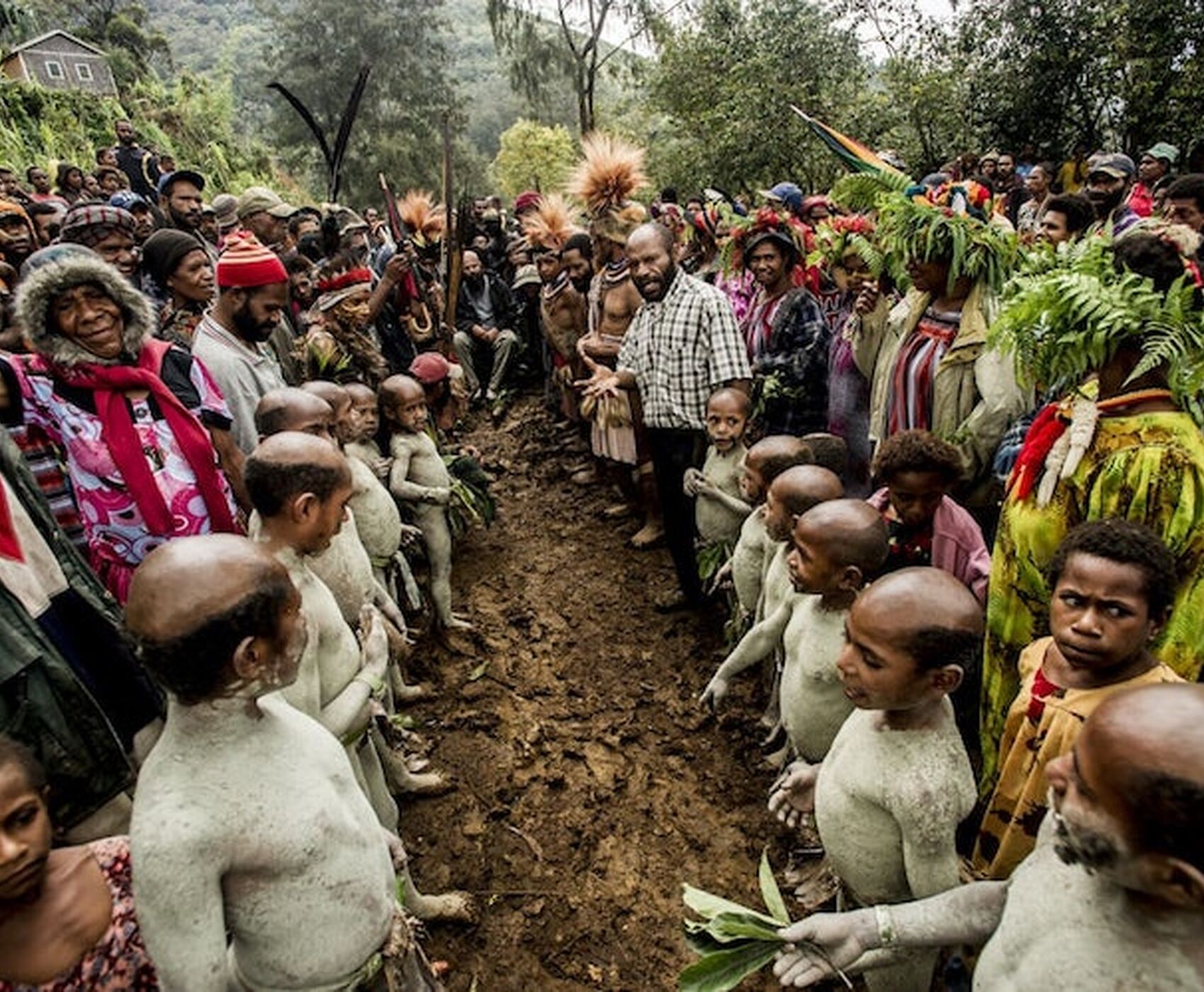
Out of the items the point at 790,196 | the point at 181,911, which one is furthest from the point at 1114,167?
the point at 181,911

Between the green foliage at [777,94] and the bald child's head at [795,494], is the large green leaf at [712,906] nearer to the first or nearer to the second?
the bald child's head at [795,494]

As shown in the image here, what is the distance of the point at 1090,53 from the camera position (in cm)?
1055

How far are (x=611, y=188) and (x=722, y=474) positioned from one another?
9.74 feet

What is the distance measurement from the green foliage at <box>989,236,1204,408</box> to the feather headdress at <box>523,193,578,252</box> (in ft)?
19.6

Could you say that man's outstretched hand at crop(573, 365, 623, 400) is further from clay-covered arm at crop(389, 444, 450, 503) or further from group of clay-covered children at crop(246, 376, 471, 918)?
clay-covered arm at crop(389, 444, 450, 503)

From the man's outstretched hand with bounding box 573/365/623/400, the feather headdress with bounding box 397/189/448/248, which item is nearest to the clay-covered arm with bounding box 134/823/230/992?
the man's outstretched hand with bounding box 573/365/623/400

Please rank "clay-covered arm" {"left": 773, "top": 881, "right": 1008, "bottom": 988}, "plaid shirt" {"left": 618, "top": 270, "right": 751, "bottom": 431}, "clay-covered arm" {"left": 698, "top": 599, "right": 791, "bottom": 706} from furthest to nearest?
"plaid shirt" {"left": 618, "top": 270, "right": 751, "bottom": 431} → "clay-covered arm" {"left": 698, "top": 599, "right": 791, "bottom": 706} → "clay-covered arm" {"left": 773, "top": 881, "right": 1008, "bottom": 988}

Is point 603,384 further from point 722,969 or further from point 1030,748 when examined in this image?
point 722,969

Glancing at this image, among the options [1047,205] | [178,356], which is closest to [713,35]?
[1047,205]

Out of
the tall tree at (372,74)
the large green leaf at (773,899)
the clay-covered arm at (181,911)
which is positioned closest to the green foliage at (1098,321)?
the large green leaf at (773,899)

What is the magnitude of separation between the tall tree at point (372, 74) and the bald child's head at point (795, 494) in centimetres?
3290

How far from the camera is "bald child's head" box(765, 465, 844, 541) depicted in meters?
2.83

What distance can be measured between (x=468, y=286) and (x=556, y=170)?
24.6 meters

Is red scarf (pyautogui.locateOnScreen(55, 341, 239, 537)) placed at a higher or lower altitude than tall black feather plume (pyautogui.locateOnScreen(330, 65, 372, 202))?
lower
